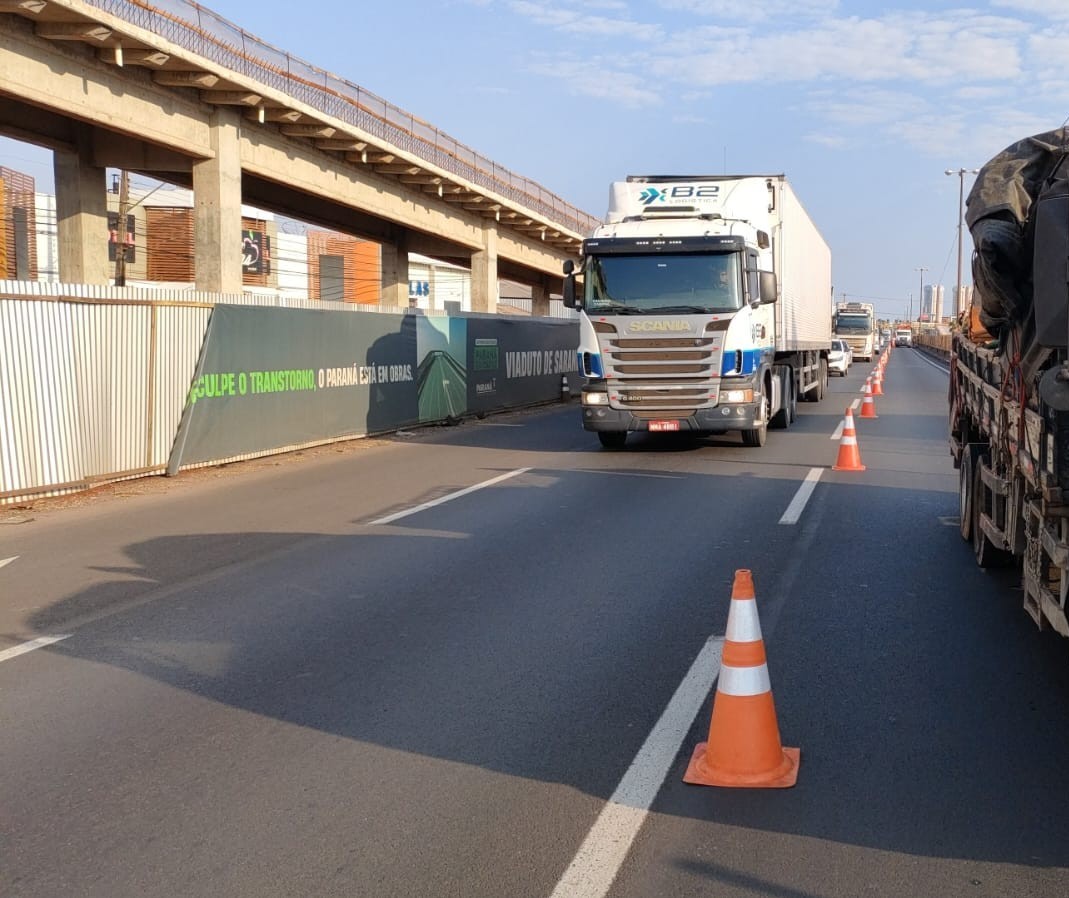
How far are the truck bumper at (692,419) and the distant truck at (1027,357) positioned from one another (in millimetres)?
8182

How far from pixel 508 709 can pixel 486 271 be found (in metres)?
37.8

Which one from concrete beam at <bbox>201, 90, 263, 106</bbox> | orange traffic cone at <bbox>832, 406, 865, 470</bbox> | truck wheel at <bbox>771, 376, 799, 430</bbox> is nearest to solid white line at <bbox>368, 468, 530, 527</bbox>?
orange traffic cone at <bbox>832, 406, 865, 470</bbox>

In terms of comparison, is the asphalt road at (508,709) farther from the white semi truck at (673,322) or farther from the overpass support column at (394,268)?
the overpass support column at (394,268)

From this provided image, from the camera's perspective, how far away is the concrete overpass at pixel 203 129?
797 inches

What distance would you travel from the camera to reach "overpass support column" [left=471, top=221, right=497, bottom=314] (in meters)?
42.4

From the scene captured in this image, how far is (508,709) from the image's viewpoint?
554 cm

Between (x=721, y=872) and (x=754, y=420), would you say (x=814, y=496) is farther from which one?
(x=721, y=872)

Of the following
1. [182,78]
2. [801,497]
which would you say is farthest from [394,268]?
[801,497]

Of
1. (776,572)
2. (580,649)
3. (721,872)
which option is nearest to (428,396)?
(776,572)

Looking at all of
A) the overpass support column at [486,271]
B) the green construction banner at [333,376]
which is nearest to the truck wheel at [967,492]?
the green construction banner at [333,376]

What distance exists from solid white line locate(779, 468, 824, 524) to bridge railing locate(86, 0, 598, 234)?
1420 centimetres

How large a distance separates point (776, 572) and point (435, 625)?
277 centimetres

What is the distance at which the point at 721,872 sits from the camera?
3.87m

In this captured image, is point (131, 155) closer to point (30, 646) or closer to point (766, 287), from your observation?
point (766, 287)
